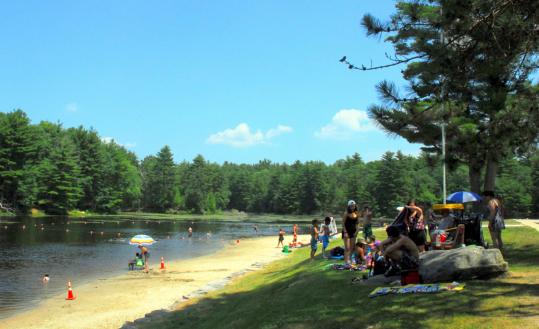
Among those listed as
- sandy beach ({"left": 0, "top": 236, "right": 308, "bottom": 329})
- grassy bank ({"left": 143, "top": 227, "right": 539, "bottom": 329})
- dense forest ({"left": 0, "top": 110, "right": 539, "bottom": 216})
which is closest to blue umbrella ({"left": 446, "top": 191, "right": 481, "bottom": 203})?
grassy bank ({"left": 143, "top": 227, "right": 539, "bottom": 329})

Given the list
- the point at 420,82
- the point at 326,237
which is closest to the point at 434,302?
the point at 420,82

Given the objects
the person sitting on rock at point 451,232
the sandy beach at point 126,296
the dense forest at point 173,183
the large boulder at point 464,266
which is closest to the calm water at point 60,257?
A: the sandy beach at point 126,296

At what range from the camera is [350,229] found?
11930 millimetres

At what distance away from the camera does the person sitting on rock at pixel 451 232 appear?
10.9 meters

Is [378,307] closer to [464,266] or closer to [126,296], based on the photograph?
[464,266]

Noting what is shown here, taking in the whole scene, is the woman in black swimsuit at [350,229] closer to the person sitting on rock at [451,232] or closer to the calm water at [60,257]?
the person sitting on rock at [451,232]

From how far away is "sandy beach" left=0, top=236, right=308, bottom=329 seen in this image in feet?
46.5

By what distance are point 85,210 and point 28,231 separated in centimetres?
4582

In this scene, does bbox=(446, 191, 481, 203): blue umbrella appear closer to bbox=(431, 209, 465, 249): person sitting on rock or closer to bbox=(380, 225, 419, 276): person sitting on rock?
bbox=(431, 209, 465, 249): person sitting on rock

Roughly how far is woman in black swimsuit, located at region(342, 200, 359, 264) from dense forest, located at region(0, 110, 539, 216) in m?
36.1

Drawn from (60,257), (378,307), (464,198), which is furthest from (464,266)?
(60,257)

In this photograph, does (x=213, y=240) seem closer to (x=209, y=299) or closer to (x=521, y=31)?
(x=209, y=299)

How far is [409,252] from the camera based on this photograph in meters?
8.39

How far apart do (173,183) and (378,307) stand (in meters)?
111
